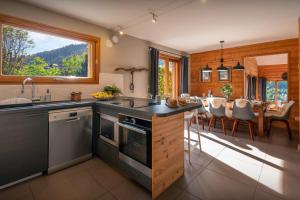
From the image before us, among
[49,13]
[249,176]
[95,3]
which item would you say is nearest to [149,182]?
[249,176]

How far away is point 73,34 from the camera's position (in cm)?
287

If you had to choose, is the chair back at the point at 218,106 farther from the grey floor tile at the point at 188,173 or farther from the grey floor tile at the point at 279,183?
the grey floor tile at the point at 188,173

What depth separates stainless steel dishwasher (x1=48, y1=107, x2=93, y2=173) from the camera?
210cm

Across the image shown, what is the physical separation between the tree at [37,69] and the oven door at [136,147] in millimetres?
1729

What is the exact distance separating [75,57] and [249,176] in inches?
136

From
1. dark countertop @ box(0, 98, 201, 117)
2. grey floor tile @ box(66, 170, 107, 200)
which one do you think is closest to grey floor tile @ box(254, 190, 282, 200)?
dark countertop @ box(0, 98, 201, 117)

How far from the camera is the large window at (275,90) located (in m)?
7.91

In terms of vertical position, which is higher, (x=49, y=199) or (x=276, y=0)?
(x=276, y=0)

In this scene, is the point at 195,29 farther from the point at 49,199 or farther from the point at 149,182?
the point at 49,199

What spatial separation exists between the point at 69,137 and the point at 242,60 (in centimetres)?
517

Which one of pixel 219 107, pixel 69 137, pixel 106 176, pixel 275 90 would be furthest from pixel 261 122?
pixel 275 90

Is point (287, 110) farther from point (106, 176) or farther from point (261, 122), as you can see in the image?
point (106, 176)

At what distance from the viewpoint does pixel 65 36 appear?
2.81m

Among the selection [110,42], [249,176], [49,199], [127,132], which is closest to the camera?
[49,199]
